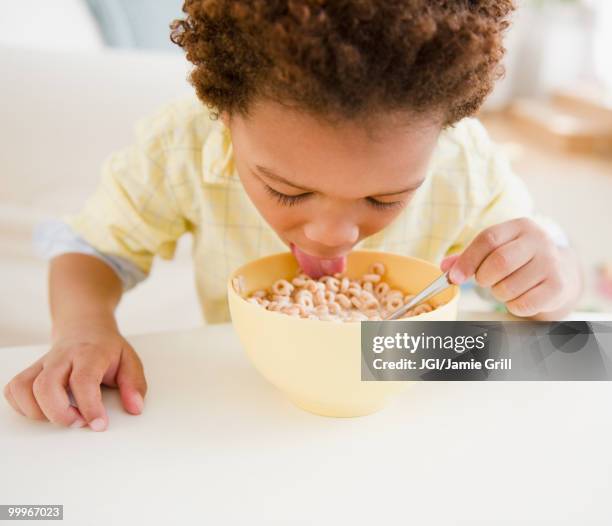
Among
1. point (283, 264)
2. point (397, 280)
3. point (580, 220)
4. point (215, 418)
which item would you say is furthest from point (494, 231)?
point (580, 220)

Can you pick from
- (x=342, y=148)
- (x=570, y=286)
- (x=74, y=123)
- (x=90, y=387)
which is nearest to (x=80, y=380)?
(x=90, y=387)

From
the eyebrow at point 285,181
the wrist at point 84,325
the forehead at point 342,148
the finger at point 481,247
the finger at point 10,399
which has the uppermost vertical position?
the forehead at point 342,148

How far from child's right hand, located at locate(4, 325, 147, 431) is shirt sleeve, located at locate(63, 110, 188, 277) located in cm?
23

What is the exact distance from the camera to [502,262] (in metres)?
0.68

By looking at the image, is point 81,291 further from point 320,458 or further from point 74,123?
point 74,123

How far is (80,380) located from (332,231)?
27 centimetres

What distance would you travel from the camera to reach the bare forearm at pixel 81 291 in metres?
0.76

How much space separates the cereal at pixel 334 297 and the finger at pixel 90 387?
153 mm

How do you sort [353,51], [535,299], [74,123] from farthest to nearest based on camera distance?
[74,123] → [535,299] → [353,51]

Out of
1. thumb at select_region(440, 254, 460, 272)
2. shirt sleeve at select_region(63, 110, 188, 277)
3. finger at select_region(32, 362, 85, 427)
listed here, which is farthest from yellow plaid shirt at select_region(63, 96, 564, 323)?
finger at select_region(32, 362, 85, 427)

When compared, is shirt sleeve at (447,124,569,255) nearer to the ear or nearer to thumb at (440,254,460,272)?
thumb at (440,254,460,272)

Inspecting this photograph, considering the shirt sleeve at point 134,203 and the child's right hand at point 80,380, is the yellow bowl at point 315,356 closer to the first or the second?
the child's right hand at point 80,380

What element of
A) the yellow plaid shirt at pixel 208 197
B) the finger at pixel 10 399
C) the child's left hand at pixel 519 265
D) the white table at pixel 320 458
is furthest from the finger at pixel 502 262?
the finger at pixel 10 399

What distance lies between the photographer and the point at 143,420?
23.7 inches
